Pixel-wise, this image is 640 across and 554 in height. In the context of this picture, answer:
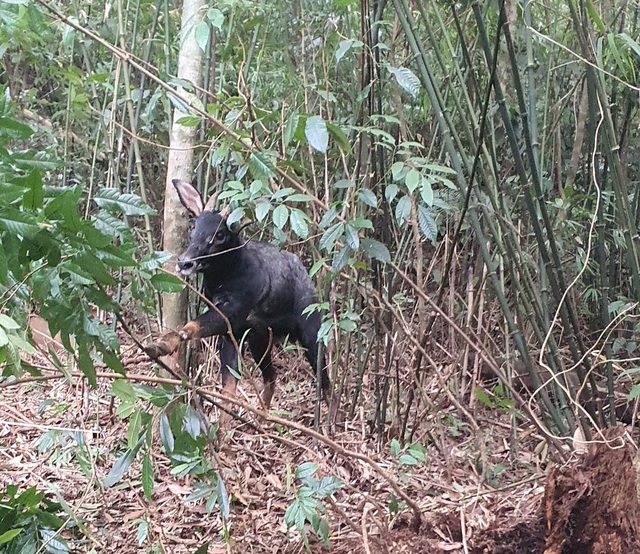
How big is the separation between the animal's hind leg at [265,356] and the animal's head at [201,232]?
20.5 inches

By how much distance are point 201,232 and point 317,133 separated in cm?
96

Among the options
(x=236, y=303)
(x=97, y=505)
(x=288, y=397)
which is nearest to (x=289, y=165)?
(x=236, y=303)

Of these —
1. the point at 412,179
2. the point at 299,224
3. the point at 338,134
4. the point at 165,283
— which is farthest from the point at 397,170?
the point at 165,283

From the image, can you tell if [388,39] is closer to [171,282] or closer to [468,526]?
[171,282]

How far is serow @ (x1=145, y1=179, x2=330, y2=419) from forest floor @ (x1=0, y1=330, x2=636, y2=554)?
0.95ft

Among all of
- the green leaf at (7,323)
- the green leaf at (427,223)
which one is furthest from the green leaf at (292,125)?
the green leaf at (7,323)

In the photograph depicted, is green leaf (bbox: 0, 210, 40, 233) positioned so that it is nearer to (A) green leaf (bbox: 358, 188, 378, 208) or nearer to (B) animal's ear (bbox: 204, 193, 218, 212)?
(A) green leaf (bbox: 358, 188, 378, 208)

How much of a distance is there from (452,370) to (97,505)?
1270 mm

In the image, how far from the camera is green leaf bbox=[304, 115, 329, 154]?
1.36 meters

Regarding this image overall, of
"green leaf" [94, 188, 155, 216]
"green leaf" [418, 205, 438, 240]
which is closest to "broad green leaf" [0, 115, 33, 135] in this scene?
"green leaf" [94, 188, 155, 216]

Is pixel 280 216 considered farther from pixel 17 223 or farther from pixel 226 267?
pixel 226 267

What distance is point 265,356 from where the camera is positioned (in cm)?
275

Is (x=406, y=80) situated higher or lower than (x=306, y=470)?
higher

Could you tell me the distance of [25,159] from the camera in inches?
45.1
